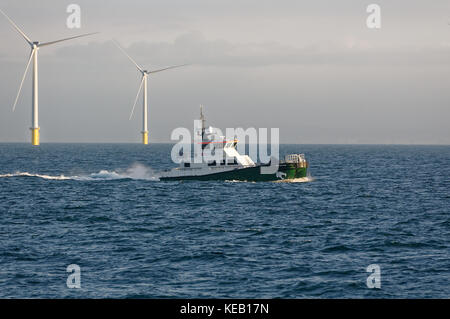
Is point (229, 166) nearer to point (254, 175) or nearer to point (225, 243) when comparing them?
point (254, 175)

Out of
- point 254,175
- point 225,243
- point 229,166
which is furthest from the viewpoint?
point 254,175

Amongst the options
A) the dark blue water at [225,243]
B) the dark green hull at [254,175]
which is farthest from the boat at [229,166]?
the dark blue water at [225,243]

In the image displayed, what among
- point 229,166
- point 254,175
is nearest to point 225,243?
point 229,166

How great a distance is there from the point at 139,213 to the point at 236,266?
71.5 feet

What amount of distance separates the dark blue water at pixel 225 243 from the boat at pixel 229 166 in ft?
16.8

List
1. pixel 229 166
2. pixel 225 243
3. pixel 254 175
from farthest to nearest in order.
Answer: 1. pixel 254 175
2. pixel 229 166
3. pixel 225 243

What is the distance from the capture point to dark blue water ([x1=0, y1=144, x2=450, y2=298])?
23.7 m

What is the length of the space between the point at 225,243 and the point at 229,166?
116 feet

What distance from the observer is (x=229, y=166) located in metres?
68.2
